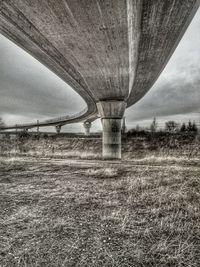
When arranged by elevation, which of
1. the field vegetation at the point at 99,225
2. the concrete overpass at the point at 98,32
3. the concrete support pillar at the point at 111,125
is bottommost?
the field vegetation at the point at 99,225

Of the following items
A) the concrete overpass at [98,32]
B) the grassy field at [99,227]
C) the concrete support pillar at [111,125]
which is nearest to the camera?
the grassy field at [99,227]

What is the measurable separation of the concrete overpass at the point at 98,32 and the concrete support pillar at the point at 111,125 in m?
6.34

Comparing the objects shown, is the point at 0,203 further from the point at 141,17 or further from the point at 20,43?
the point at 141,17

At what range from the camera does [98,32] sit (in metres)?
8.52

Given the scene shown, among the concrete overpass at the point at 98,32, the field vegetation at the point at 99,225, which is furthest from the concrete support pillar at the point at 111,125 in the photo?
the field vegetation at the point at 99,225

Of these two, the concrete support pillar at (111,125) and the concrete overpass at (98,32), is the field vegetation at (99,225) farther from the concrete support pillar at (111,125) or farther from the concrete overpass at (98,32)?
the concrete support pillar at (111,125)

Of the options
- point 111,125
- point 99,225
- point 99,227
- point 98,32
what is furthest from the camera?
point 111,125


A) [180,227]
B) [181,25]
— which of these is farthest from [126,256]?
[181,25]

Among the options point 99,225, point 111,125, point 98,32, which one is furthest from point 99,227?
point 111,125

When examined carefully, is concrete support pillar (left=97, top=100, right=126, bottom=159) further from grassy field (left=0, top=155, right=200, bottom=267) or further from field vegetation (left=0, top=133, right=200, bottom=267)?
grassy field (left=0, top=155, right=200, bottom=267)

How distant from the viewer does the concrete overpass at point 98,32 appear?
7.09m

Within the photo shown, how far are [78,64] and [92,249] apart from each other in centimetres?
1029

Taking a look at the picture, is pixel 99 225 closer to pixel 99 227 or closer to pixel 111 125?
pixel 99 227

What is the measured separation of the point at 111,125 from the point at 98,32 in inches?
532
